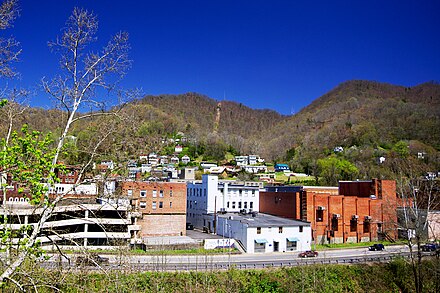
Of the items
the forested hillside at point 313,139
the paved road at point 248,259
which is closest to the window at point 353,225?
the paved road at point 248,259

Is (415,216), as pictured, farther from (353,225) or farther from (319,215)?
(353,225)

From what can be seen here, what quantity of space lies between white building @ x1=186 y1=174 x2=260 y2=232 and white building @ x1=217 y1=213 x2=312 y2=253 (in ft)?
21.4

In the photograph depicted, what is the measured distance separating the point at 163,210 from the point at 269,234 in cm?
1215

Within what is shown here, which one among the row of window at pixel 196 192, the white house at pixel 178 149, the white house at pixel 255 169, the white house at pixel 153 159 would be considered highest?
the white house at pixel 178 149

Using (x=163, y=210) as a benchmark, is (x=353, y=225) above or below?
below

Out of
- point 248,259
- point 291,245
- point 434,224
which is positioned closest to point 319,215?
point 291,245

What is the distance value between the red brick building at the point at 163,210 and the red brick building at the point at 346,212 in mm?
13340

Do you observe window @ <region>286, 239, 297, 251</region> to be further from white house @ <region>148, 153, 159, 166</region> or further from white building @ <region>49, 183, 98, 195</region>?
white house @ <region>148, 153, 159, 166</region>

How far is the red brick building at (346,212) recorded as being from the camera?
1714 inches

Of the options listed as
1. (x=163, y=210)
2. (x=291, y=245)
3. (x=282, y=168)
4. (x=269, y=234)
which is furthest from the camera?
Answer: (x=282, y=168)

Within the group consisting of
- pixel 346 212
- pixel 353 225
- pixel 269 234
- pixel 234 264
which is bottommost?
pixel 234 264

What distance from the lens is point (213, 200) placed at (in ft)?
164

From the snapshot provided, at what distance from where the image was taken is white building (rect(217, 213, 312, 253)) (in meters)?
38.2

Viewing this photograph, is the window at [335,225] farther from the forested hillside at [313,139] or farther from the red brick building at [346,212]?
the forested hillside at [313,139]
